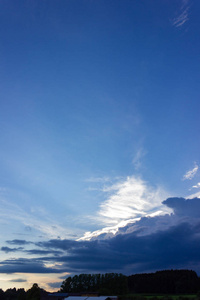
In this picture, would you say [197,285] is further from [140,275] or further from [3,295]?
[3,295]

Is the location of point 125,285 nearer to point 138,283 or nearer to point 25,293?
point 138,283

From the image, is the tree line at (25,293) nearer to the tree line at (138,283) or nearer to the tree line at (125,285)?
the tree line at (125,285)

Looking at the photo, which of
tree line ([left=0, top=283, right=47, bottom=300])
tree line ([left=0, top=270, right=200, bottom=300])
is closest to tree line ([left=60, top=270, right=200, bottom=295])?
tree line ([left=0, top=270, right=200, bottom=300])

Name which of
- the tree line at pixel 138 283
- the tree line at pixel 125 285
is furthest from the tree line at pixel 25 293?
the tree line at pixel 138 283

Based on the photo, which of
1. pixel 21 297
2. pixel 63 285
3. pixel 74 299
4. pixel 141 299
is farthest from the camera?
pixel 63 285

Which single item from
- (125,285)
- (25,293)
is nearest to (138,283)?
(125,285)

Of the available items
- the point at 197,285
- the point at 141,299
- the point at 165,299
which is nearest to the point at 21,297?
the point at 141,299

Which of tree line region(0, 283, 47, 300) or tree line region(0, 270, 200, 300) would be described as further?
tree line region(0, 270, 200, 300)

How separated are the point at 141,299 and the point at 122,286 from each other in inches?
2061

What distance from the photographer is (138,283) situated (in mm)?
155625

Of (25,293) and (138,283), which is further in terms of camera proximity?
(138,283)

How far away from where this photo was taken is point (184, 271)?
15662 centimetres

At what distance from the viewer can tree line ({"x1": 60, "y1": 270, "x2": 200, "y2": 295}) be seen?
123 m

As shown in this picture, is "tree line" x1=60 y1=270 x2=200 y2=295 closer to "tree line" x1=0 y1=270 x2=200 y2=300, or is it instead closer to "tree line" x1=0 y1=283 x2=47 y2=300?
"tree line" x1=0 y1=270 x2=200 y2=300
